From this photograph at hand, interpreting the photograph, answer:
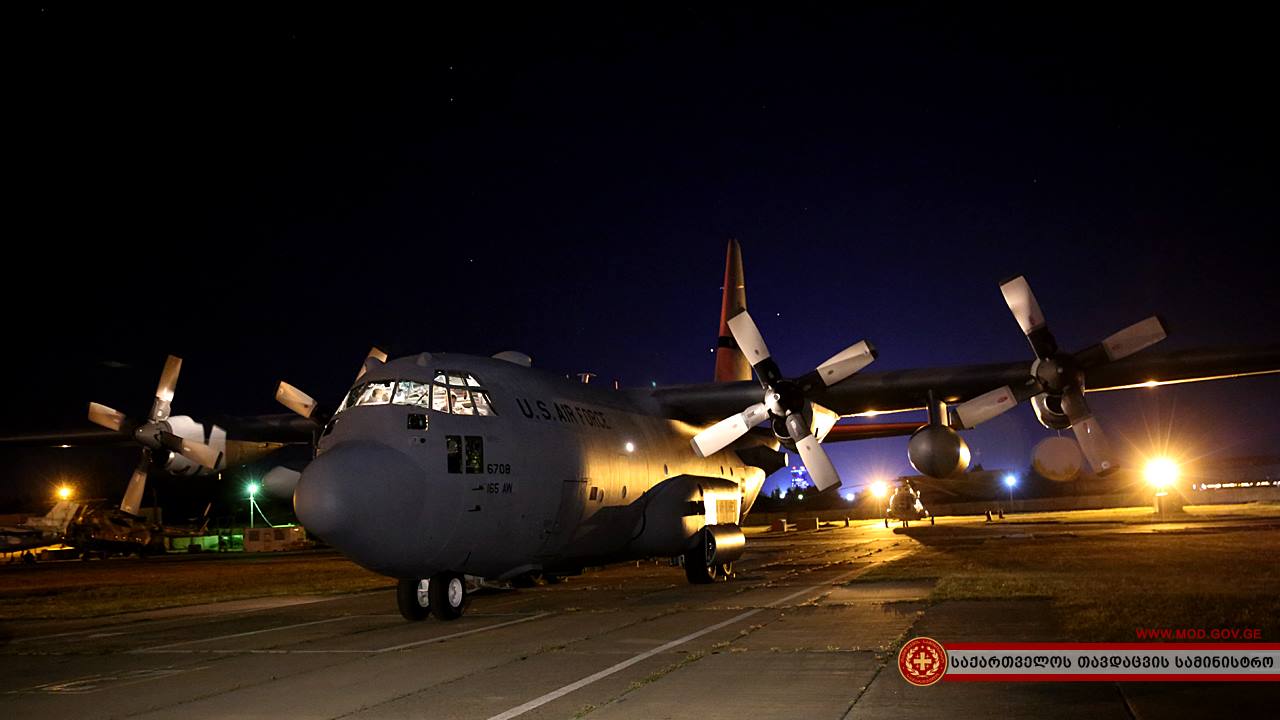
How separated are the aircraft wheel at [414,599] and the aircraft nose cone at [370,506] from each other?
1.07 meters


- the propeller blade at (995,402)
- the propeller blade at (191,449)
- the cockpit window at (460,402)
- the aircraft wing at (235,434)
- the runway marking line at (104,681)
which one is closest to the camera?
the runway marking line at (104,681)

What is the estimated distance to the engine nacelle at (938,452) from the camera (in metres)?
20.9

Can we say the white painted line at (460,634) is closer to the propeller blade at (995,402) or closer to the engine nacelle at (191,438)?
the propeller blade at (995,402)

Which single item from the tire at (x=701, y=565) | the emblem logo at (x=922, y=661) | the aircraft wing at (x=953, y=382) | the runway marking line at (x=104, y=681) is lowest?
the emblem logo at (x=922, y=661)

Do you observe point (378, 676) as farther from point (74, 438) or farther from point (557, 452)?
point (74, 438)

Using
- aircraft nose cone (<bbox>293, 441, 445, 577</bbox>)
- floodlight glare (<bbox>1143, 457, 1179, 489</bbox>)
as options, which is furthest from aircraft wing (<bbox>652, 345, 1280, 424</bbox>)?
Answer: floodlight glare (<bbox>1143, 457, 1179, 489</bbox>)

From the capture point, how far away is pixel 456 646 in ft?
39.3

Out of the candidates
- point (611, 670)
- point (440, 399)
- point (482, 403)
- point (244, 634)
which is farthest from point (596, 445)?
point (611, 670)

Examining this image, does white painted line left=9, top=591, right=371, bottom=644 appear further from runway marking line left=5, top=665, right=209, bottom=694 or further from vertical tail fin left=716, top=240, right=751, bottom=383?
vertical tail fin left=716, top=240, right=751, bottom=383

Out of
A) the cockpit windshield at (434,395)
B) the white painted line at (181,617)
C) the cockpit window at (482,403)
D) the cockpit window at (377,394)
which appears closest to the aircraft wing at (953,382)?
the cockpit window at (482,403)

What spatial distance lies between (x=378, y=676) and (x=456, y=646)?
2.19m

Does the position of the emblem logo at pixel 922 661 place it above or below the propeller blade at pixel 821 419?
below

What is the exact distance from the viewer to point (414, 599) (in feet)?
48.9

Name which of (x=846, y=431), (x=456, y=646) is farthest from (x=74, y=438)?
(x=846, y=431)
